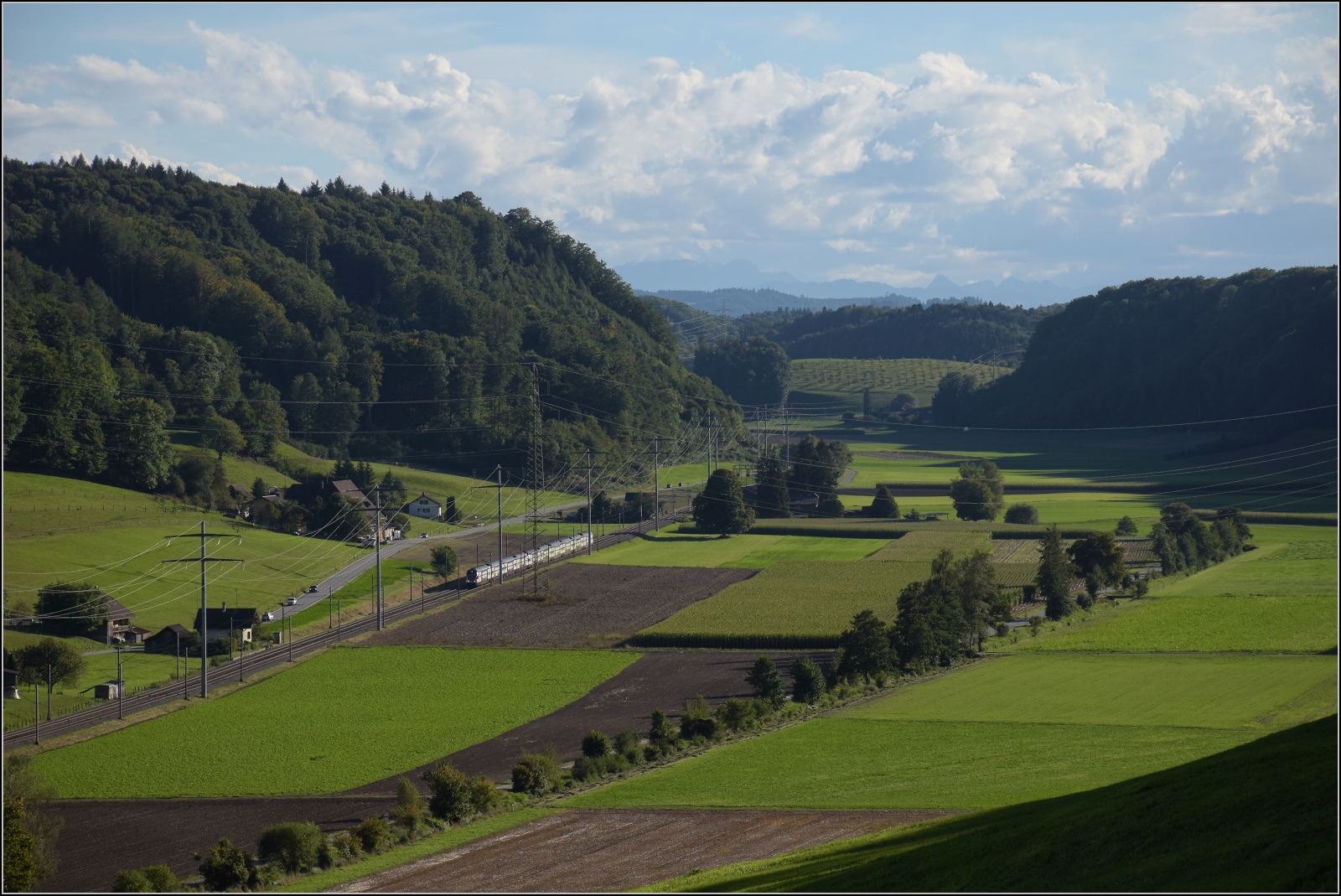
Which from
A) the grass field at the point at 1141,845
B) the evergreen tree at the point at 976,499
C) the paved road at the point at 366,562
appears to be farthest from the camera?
the evergreen tree at the point at 976,499

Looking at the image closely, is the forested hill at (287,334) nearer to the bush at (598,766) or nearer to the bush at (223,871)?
the bush at (598,766)

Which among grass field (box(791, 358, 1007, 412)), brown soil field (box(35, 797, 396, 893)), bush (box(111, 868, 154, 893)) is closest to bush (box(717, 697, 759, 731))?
brown soil field (box(35, 797, 396, 893))

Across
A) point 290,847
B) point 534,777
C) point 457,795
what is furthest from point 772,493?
point 290,847

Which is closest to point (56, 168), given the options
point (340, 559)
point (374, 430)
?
point (374, 430)

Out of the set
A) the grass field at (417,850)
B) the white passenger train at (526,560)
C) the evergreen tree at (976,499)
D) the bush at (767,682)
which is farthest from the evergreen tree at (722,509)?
the grass field at (417,850)

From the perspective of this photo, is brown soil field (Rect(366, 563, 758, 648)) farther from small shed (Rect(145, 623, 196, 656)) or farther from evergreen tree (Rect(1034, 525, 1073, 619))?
evergreen tree (Rect(1034, 525, 1073, 619))

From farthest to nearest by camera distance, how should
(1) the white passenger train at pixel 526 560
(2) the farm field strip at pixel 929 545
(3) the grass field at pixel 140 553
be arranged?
(2) the farm field strip at pixel 929 545 → (1) the white passenger train at pixel 526 560 → (3) the grass field at pixel 140 553
